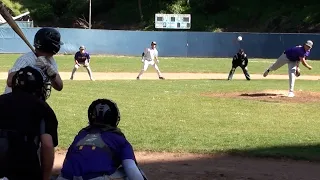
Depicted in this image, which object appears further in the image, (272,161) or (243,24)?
(243,24)

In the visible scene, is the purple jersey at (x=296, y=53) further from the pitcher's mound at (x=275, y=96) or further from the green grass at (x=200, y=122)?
the green grass at (x=200, y=122)

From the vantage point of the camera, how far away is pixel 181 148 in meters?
10.7

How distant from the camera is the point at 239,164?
9.60m

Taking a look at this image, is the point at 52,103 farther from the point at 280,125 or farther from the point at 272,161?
the point at 272,161

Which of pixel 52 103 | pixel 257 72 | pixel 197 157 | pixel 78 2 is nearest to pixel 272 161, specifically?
pixel 197 157

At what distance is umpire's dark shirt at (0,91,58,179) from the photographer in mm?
4133

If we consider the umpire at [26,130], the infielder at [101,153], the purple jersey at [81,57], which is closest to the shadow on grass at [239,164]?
the infielder at [101,153]

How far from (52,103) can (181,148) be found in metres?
6.75

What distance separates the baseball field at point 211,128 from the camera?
937cm

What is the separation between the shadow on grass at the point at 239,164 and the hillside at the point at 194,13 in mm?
48165

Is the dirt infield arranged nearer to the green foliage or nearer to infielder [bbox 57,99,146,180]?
infielder [bbox 57,99,146,180]

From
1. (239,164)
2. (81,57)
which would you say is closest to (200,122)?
(239,164)

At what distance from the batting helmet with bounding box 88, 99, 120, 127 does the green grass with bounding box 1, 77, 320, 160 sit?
20.5 feet

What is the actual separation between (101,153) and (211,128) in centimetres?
888
